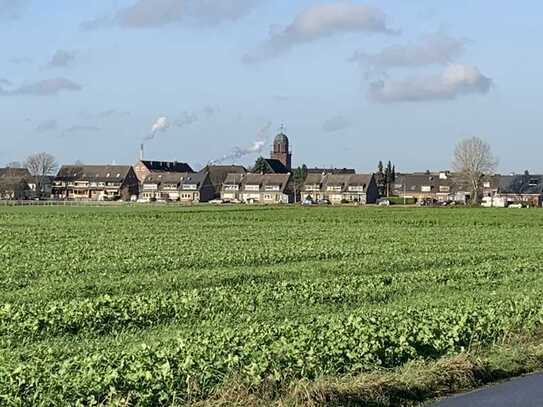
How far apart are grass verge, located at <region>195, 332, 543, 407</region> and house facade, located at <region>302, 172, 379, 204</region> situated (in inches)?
6337

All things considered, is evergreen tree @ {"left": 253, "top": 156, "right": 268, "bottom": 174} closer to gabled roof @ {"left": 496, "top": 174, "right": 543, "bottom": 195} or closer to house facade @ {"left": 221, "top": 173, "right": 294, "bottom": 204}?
house facade @ {"left": 221, "top": 173, "right": 294, "bottom": 204}

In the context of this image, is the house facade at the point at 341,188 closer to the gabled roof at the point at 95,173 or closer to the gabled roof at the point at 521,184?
the gabled roof at the point at 521,184

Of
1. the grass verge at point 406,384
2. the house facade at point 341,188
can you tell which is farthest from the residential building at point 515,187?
the grass verge at point 406,384

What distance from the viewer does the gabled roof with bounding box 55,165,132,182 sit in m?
191

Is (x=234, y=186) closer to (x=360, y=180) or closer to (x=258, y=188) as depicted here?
(x=258, y=188)

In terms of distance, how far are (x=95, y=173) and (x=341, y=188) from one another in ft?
172

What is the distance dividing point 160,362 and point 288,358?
1.60m

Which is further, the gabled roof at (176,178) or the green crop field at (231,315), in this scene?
the gabled roof at (176,178)

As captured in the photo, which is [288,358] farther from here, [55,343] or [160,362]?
[55,343]

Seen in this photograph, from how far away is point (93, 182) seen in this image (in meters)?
192

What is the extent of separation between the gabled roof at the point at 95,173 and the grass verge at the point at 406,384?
180 metres

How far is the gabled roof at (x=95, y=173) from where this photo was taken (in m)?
191

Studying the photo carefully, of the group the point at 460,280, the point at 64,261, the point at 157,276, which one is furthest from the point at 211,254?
the point at 460,280

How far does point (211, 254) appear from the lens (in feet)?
104
